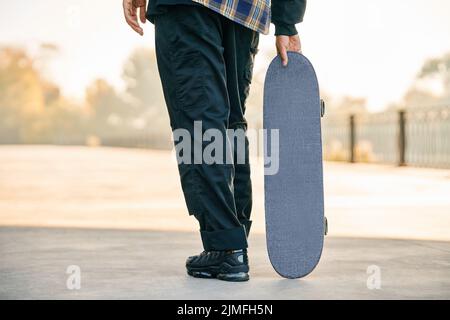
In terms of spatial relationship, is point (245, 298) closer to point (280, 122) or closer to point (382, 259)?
point (280, 122)

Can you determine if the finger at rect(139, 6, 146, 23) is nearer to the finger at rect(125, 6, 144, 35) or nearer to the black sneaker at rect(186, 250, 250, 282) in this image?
the finger at rect(125, 6, 144, 35)

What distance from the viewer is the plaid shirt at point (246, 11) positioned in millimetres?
3219

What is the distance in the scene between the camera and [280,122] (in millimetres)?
3377

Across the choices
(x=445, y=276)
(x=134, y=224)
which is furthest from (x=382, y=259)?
(x=134, y=224)

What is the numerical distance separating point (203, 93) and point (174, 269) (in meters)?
0.85

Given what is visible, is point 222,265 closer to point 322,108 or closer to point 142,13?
point 322,108

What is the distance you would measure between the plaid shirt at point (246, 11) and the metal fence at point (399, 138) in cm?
1222

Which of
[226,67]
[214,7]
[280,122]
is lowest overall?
[280,122]

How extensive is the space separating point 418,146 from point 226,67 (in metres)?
13.9

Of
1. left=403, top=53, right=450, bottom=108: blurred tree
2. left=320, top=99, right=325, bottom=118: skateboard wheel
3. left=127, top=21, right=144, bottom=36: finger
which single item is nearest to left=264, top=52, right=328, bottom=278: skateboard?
left=320, top=99, right=325, bottom=118: skateboard wheel

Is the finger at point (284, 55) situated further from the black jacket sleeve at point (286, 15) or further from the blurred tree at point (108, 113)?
the blurred tree at point (108, 113)

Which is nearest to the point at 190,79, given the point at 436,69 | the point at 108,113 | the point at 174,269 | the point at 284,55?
the point at 284,55

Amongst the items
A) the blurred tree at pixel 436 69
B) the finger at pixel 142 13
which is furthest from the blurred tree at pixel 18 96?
the finger at pixel 142 13
